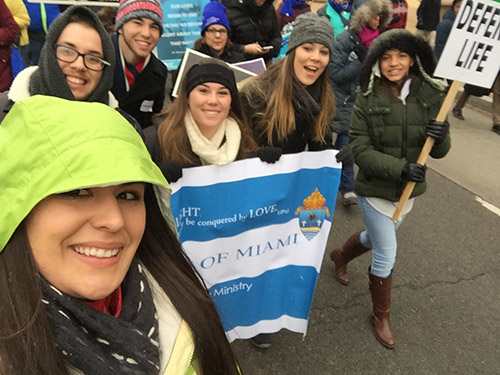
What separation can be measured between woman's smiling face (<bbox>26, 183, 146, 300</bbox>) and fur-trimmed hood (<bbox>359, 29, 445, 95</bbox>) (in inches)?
79.8

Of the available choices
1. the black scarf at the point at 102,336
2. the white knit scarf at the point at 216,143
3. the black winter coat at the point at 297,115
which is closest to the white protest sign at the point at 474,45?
the black winter coat at the point at 297,115

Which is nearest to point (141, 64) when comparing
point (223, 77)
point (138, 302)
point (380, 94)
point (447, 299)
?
point (223, 77)

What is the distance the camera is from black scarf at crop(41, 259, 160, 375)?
91cm

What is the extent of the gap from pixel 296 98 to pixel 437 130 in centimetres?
89

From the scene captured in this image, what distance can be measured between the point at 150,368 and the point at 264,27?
442 cm

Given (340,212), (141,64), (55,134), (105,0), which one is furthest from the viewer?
(340,212)

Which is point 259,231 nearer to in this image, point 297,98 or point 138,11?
point 297,98

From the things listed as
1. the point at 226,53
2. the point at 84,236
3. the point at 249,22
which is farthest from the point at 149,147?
the point at 249,22

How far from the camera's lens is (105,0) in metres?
3.70

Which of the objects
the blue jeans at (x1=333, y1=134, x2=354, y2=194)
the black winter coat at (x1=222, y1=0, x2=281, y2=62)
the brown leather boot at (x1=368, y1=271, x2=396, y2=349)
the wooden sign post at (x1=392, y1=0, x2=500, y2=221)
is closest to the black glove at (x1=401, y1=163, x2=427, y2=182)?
the wooden sign post at (x1=392, y1=0, x2=500, y2=221)

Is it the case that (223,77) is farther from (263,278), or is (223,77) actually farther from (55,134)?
(55,134)

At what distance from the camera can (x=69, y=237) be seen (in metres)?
0.91

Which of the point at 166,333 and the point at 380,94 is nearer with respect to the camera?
the point at 166,333

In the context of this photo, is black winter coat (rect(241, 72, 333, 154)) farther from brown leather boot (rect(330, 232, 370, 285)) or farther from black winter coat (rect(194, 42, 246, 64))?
black winter coat (rect(194, 42, 246, 64))
